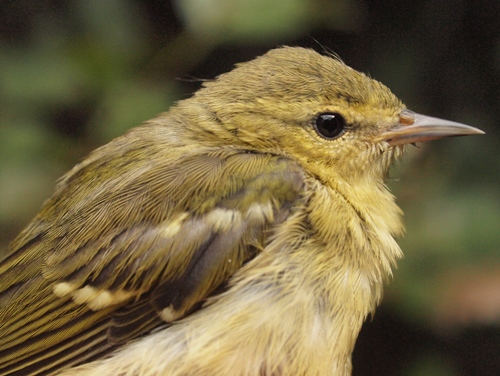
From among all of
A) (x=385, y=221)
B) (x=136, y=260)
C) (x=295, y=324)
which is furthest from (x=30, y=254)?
(x=385, y=221)

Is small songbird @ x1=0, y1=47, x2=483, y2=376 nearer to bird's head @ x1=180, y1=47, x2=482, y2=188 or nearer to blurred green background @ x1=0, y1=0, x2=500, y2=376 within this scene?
bird's head @ x1=180, y1=47, x2=482, y2=188

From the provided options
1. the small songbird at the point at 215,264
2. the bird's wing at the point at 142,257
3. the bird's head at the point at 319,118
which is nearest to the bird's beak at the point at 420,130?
the bird's head at the point at 319,118

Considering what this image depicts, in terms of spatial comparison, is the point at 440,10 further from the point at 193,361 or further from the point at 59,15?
the point at 193,361

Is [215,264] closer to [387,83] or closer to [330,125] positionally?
[330,125]

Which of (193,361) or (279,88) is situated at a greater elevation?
(279,88)

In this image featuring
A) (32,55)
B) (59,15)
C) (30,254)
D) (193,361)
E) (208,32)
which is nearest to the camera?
(193,361)

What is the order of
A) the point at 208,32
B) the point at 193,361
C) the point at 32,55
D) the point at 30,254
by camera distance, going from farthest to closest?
the point at 32,55, the point at 208,32, the point at 30,254, the point at 193,361

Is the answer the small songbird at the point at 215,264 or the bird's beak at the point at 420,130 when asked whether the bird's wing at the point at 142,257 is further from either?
the bird's beak at the point at 420,130
